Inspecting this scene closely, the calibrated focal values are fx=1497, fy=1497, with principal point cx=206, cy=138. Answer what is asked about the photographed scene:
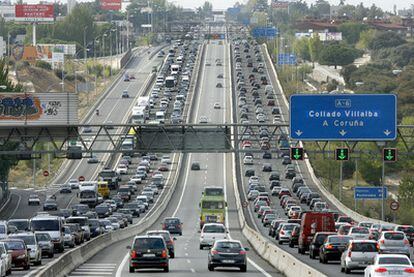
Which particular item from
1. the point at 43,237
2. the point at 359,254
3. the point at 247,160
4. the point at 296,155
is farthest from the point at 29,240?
the point at 247,160

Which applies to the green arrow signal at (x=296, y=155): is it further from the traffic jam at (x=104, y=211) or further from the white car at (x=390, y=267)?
the white car at (x=390, y=267)

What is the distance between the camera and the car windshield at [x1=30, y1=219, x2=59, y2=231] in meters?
66.2

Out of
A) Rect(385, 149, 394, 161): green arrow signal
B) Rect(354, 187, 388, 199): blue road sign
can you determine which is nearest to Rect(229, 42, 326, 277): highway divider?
Rect(385, 149, 394, 161): green arrow signal

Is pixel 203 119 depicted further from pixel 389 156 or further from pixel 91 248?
pixel 91 248

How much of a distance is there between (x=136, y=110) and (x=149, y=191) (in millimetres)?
32909

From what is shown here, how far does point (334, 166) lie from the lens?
15262 centimetres

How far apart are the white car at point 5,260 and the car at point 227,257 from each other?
24.3 ft

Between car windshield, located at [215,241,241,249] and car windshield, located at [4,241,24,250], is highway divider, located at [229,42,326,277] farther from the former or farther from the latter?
car windshield, located at [4,241,24,250]

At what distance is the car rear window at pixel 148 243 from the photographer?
171 ft

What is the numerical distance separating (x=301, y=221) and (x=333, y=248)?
1201 cm

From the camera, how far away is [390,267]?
4169 cm

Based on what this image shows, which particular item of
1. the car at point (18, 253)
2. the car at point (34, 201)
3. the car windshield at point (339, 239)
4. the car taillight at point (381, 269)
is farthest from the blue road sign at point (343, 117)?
the car at point (34, 201)

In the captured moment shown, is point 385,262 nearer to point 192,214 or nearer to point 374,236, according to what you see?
point 374,236

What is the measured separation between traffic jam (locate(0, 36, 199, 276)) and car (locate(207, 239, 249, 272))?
170cm
